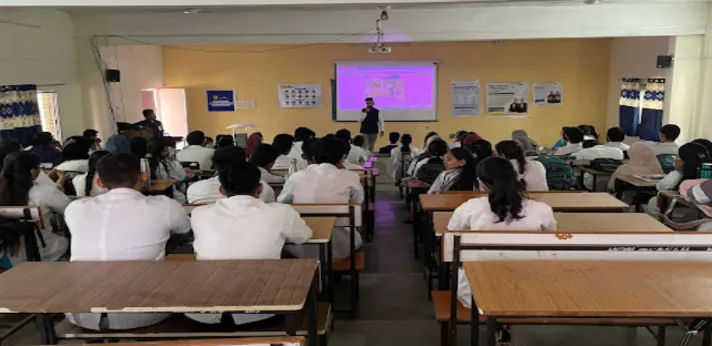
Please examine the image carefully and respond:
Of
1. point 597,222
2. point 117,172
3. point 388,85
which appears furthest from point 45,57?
point 597,222

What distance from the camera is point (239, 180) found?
8.33 feet

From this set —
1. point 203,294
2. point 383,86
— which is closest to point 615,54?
point 383,86

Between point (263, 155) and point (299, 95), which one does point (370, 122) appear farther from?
point (263, 155)

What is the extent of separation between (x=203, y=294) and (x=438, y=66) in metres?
9.51

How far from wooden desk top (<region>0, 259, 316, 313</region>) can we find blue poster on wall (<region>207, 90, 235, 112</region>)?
8.98m

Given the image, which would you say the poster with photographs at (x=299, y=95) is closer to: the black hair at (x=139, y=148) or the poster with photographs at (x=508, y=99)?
the poster with photographs at (x=508, y=99)

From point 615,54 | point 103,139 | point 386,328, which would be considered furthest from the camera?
point 615,54

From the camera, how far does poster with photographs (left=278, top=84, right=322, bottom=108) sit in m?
11.0

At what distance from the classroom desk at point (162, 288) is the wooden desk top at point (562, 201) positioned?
1.63 m

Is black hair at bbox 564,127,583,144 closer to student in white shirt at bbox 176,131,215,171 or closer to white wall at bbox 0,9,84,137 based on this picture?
student in white shirt at bbox 176,131,215,171

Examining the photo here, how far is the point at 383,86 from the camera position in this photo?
10.9 m

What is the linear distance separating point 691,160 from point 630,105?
19.2 ft

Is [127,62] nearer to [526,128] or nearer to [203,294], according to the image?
[526,128]

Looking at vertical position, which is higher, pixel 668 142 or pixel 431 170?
pixel 668 142
